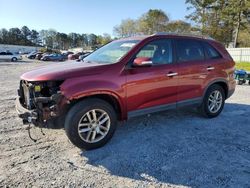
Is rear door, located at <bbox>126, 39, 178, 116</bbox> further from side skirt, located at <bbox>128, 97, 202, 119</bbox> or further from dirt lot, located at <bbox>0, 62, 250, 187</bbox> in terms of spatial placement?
dirt lot, located at <bbox>0, 62, 250, 187</bbox>

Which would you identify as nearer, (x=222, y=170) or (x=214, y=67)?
(x=222, y=170)

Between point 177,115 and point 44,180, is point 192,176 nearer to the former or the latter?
point 44,180

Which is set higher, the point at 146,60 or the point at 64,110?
the point at 146,60

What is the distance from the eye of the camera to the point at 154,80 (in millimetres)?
4398

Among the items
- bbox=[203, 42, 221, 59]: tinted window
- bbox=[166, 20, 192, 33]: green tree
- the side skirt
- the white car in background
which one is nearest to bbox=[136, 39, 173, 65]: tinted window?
the side skirt

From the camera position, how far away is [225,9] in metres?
37.8

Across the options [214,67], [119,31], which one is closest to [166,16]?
[119,31]

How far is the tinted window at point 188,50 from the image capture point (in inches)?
193

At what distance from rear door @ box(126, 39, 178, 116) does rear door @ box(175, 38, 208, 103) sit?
181 millimetres

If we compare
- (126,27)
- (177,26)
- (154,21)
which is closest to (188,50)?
(177,26)

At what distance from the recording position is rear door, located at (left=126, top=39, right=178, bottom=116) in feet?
13.7

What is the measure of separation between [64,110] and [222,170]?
242cm

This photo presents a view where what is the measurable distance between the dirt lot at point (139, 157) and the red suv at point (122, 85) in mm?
418

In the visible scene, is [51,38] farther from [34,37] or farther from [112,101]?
[112,101]
